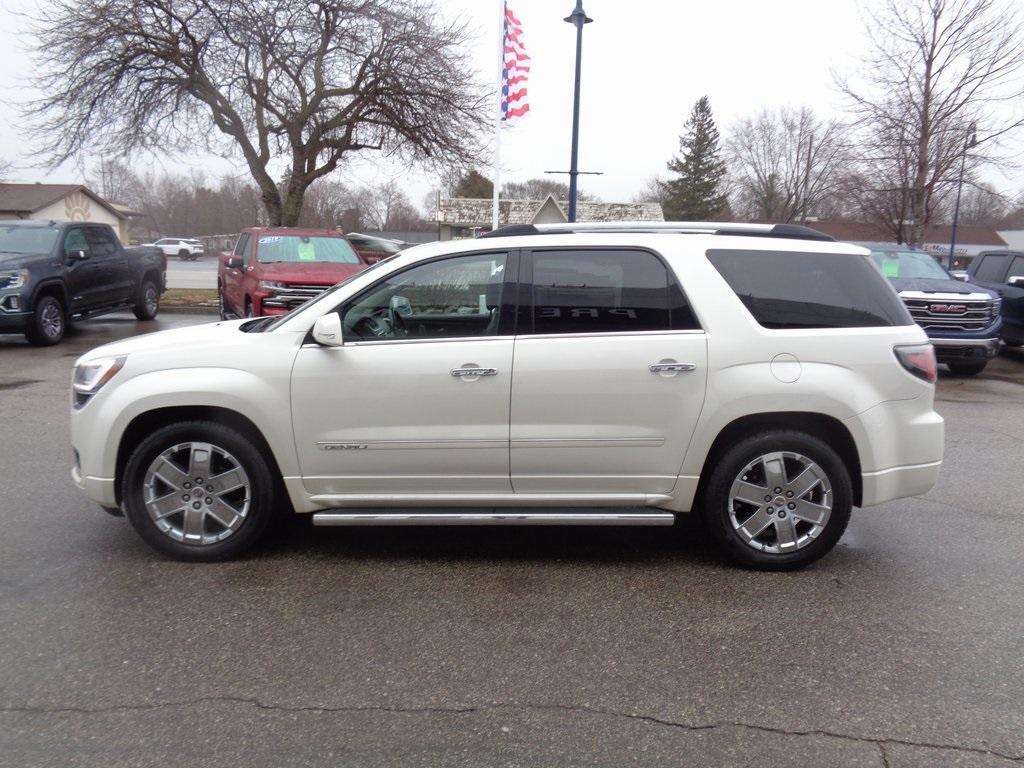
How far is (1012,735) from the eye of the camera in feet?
9.53

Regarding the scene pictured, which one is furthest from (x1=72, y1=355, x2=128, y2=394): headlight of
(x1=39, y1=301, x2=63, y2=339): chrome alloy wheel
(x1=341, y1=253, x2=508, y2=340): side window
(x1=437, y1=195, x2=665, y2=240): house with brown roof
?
(x1=437, y1=195, x2=665, y2=240): house with brown roof

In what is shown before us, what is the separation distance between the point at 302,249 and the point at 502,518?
A: 9884mm

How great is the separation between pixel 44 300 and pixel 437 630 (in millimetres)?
11279

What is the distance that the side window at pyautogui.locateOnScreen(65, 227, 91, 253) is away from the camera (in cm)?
1303

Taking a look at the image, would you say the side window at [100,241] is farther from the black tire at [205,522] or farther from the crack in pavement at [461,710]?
the crack in pavement at [461,710]

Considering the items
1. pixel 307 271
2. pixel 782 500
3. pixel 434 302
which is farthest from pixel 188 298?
pixel 782 500

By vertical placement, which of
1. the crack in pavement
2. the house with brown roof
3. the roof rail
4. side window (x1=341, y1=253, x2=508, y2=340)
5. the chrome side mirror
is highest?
the house with brown roof

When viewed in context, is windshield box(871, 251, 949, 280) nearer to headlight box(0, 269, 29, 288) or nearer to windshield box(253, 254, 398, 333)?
windshield box(253, 254, 398, 333)

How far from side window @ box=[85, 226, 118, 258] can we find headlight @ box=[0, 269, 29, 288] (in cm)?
192

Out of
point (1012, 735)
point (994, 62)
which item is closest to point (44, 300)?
point (1012, 735)

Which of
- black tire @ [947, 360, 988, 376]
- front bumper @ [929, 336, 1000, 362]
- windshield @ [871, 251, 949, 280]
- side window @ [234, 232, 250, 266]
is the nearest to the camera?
front bumper @ [929, 336, 1000, 362]

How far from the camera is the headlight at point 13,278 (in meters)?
11.7

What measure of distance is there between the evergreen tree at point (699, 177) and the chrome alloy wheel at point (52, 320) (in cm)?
5216

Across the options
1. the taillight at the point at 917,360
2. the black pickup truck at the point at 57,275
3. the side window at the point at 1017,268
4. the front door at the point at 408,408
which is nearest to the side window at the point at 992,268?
the side window at the point at 1017,268
